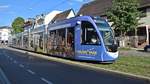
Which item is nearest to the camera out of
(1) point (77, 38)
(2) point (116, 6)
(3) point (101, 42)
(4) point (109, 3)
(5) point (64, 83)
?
(5) point (64, 83)

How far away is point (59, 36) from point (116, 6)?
30.9 m

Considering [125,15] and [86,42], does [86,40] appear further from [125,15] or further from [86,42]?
[125,15]

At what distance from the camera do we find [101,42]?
1060 inches

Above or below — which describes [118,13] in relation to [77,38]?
above

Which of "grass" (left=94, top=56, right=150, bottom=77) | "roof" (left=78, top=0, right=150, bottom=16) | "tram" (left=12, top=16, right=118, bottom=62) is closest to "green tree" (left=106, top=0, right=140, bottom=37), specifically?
"roof" (left=78, top=0, right=150, bottom=16)

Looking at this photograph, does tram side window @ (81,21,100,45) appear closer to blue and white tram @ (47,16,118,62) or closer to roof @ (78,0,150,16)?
blue and white tram @ (47,16,118,62)

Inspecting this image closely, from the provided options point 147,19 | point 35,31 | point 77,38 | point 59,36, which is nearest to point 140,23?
point 147,19

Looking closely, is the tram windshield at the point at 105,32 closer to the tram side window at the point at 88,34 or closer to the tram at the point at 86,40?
the tram at the point at 86,40

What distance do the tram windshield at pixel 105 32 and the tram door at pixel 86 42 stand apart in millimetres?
440

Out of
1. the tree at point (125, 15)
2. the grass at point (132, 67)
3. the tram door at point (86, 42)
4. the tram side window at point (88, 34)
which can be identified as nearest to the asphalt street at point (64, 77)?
the grass at point (132, 67)

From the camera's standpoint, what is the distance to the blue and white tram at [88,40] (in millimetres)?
26938

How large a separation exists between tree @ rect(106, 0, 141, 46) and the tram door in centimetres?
3477

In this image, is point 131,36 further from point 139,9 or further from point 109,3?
point 109,3

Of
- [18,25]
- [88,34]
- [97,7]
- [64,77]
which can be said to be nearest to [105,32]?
[88,34]
